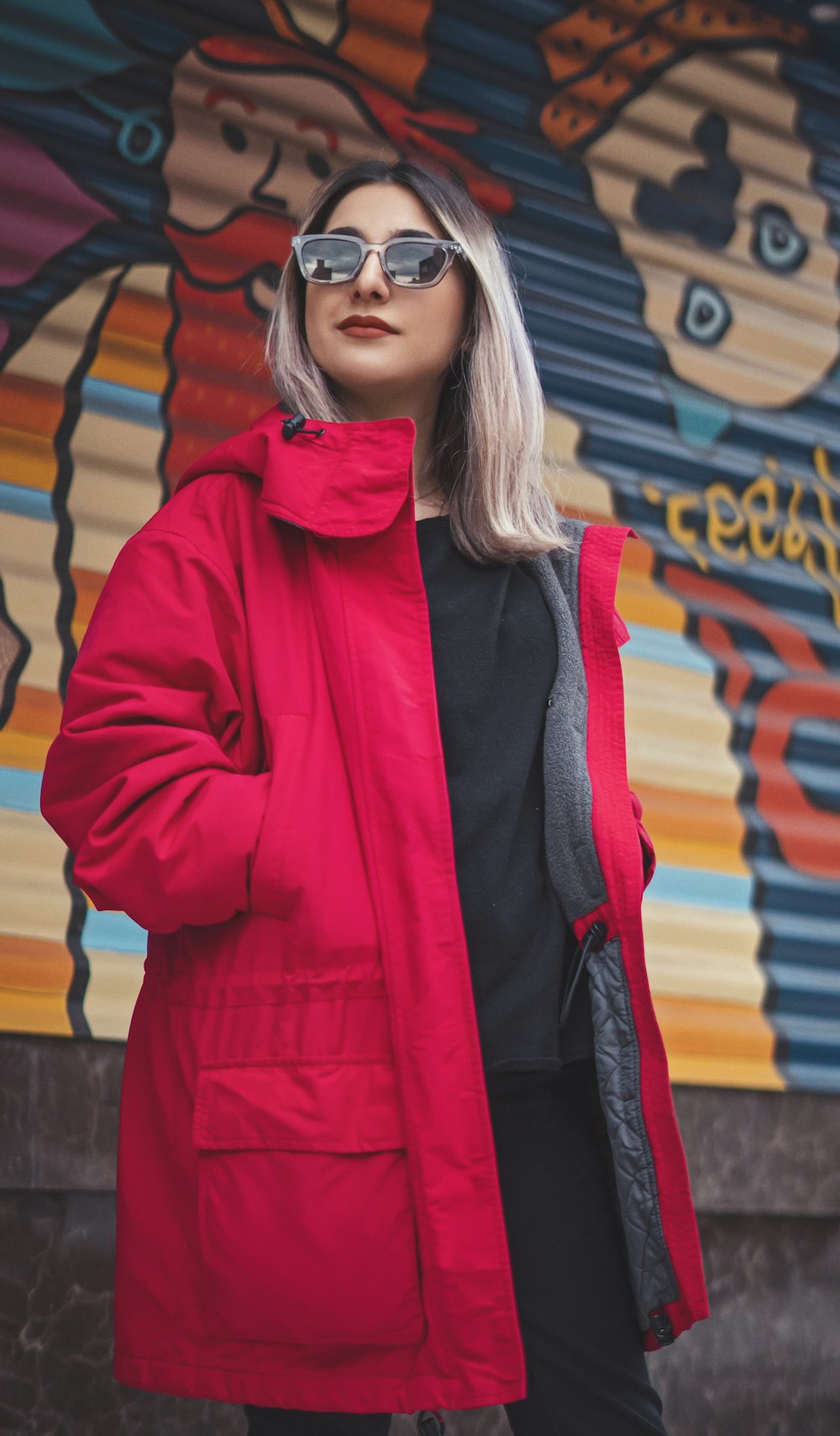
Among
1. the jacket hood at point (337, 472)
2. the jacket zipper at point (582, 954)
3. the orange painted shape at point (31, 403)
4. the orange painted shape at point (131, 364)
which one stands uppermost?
the orange painted shape at point (131, 364)

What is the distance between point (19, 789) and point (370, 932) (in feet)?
4.67

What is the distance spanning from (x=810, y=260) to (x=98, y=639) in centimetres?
325

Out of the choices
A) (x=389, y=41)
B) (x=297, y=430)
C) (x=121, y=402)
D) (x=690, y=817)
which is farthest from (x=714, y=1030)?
(x=389, y=41)

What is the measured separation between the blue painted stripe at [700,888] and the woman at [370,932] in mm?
1699

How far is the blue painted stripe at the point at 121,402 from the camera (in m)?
3.09

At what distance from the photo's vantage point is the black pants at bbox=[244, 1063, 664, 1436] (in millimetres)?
1781

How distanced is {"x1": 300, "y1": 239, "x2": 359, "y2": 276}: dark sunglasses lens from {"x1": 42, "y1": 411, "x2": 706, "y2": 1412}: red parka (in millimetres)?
293

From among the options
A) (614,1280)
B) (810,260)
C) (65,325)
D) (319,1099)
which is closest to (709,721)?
(810,260)

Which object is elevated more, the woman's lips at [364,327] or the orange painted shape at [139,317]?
the orange painted shape at [139,317]

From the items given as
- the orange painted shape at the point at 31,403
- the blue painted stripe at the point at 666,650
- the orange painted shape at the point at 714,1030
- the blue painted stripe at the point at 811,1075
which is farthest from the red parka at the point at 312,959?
the blue painted stripe at the point at 811,1075

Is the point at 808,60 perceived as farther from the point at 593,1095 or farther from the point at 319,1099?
the point at 319,1099

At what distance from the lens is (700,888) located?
3.81 m

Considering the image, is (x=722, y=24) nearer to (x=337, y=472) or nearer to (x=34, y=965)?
(x=337, y=472)

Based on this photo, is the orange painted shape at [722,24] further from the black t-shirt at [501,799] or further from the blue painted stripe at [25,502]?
the black t-shirt at [501,799]
